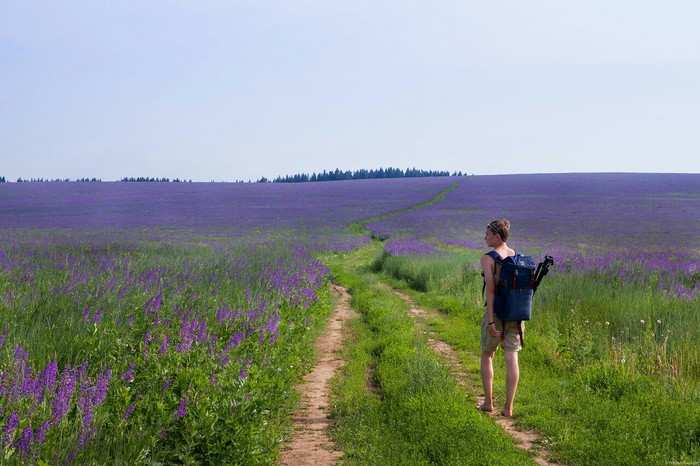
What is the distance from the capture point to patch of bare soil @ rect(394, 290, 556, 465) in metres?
4.91

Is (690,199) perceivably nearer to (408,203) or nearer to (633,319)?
(408,203)

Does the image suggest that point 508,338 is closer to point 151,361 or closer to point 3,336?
point 151,361

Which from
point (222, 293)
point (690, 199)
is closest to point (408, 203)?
point (690, 199)

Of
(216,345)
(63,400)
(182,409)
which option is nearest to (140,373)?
(182,409)

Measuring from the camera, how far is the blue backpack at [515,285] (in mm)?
5727

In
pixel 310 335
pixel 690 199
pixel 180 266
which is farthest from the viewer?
pixel 690 199

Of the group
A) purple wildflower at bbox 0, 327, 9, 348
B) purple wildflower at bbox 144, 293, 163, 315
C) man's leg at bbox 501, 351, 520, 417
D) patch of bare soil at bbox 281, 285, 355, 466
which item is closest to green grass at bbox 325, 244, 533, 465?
patch of bare soil at bbox 281, 285, 355, 466

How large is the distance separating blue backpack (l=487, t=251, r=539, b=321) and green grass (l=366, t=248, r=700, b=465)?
1049 mm

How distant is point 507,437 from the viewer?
507cm

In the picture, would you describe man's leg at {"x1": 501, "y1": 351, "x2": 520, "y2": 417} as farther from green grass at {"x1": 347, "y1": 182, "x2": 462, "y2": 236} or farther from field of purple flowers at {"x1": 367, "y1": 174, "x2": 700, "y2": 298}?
green grass at {"x1": 347, "y1": 182, "x2": 462, "y2": 236}

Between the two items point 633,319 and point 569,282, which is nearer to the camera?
point 633,319

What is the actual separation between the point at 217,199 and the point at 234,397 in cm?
6068

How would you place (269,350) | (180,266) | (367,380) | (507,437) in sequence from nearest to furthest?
1. (507,437)
2. (269,350)
3. (367,380)
4. (180,266)

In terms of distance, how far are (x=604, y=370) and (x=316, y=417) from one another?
337 centimetres
